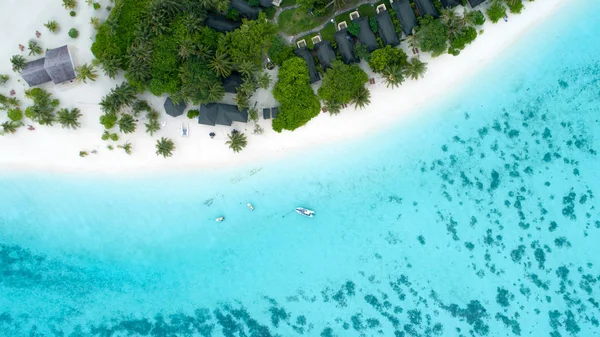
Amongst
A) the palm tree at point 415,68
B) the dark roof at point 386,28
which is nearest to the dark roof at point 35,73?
the dark roof at point 386,28

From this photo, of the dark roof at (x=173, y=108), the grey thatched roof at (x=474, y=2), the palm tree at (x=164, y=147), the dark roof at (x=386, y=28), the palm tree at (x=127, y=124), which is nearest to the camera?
the dark roof at (x=386, y=28)

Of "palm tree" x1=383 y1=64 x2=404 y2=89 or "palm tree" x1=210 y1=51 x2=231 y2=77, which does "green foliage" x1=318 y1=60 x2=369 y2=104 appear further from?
"palm tree" x1=210 y1=51 x2=231 y2=77

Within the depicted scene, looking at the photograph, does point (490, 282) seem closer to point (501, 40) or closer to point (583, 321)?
point (583, 321)

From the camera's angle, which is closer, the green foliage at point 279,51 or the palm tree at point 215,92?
the palm tree at point 215,92

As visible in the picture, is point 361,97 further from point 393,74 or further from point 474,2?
point 474,2

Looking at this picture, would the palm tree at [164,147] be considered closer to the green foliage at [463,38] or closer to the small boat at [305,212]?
the small boat at [305,212]

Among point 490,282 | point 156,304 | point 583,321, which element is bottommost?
point 583,321

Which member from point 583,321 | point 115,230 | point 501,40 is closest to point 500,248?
point 583,321
